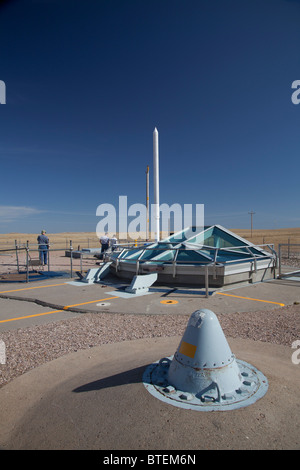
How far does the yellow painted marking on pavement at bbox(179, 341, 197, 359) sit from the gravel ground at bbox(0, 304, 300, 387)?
2.05 m

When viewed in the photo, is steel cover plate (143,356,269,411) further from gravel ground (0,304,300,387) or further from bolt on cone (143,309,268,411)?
gravel ground (0,304,300,387)

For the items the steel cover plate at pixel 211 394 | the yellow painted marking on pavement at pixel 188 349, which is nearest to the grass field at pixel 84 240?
the steel cover plate at pixel 211 394

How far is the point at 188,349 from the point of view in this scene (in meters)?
3.25

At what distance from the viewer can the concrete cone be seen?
10.2 feet

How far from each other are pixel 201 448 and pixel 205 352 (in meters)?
0.92

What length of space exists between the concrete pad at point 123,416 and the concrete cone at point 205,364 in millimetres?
282

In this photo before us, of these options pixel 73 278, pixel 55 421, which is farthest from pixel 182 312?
pixel 73 278

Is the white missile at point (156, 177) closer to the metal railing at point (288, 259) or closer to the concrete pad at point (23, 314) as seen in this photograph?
the metal railing at point (288, 259)

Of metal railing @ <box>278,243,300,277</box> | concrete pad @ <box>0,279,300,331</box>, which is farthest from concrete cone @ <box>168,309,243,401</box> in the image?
metal railing @ <box>278,243,300,277</box>

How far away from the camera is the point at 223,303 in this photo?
7422 millimetres

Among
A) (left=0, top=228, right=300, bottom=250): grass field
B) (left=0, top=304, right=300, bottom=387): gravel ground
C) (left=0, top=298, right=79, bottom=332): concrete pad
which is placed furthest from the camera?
(left=0, top=228, right=300, bottom=250): grass field

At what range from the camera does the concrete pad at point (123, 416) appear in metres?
2.50

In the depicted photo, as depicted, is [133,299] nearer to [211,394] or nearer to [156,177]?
[211,394]
